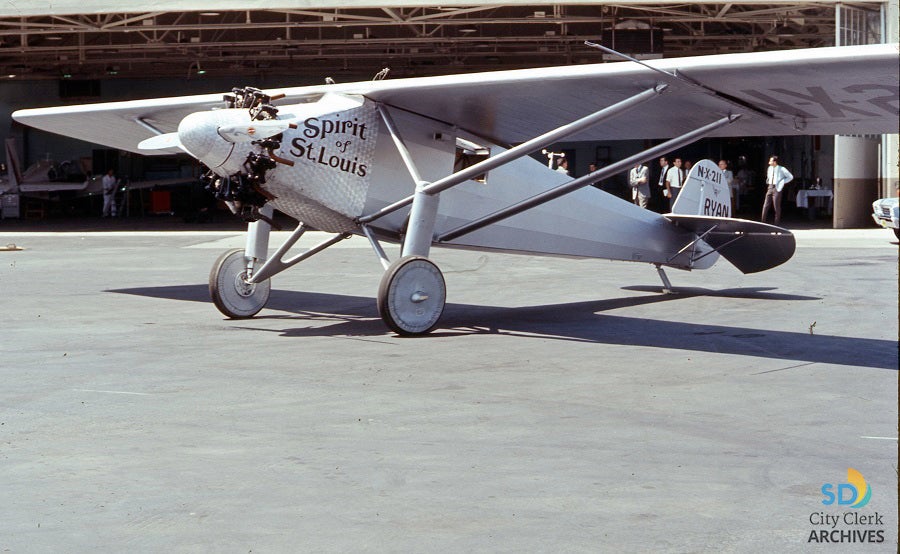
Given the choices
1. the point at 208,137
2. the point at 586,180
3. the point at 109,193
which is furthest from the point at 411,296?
the point at 109,193

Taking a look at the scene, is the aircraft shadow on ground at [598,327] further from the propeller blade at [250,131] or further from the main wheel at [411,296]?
the propeller blade at [250,131]

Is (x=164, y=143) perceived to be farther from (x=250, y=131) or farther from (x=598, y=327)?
(x=598, y=327)

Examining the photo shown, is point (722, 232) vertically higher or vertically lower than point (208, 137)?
lower

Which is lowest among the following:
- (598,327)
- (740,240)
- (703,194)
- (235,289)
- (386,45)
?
(598,327)

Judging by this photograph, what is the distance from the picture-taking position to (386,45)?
34.7 metres

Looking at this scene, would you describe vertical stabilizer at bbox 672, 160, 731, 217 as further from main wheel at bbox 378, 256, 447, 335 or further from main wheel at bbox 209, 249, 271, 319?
main wheel at bbox 209, 249, 271, 319

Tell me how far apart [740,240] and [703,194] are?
3.06ft

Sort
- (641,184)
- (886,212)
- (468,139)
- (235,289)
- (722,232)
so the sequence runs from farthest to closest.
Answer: (641,184)
(886,212)
(722,232)
(468,139)
(235,289)

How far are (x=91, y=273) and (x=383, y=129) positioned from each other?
8076mm

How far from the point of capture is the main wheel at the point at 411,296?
33.2ft

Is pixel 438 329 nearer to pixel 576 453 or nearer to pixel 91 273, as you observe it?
pixel 576 453

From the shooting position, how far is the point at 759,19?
95.5ft

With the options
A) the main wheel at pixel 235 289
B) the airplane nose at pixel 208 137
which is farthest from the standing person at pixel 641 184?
the airplane nose at pixel 208 137

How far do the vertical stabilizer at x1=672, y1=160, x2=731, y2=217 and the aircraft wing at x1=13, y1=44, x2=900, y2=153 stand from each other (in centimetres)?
231
